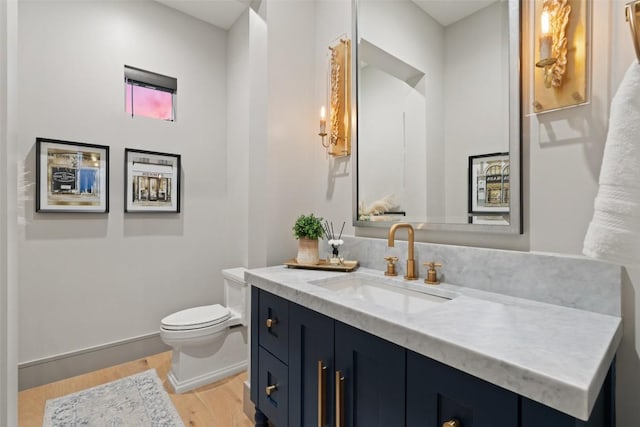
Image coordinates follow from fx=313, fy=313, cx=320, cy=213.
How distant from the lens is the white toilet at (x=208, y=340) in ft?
6.70

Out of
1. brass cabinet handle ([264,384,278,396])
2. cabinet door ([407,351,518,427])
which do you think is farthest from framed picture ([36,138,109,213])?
cabinet door ([407,351,518,427])

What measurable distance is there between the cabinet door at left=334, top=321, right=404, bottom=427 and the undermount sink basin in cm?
30

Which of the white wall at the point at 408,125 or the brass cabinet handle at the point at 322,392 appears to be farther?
the white wall at the point at 408,125

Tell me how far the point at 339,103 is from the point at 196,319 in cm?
170

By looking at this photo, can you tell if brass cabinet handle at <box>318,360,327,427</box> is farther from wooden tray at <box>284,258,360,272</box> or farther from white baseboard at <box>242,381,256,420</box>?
white baseboard at <box>242,381,256,420</box>

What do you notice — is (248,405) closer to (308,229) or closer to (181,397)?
(181,397)

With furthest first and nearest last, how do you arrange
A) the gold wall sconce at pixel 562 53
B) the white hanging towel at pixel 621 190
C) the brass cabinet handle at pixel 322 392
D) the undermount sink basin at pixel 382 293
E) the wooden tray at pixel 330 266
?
the wooden tray at pixel 330 266 < the undermount sink basin at pixel 382 293 < the brass cabinet handle at pixel 322 392 < the gold wall sconce at pixel 562 53 < the white hanging towel at pixel 621 190

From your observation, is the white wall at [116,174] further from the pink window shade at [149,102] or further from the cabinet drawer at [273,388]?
the cabinet drawer at [273,388]

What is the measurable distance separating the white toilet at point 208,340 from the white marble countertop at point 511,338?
4.05ft

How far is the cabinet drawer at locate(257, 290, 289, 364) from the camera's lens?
4.29 feet

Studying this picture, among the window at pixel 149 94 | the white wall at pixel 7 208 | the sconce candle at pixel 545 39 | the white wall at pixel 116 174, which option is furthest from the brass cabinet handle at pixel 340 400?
the window at pixel 149 94

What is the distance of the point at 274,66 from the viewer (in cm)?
179

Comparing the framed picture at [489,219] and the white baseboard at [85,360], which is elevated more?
the framed picture at [489,219]

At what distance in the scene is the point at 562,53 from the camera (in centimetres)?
101
